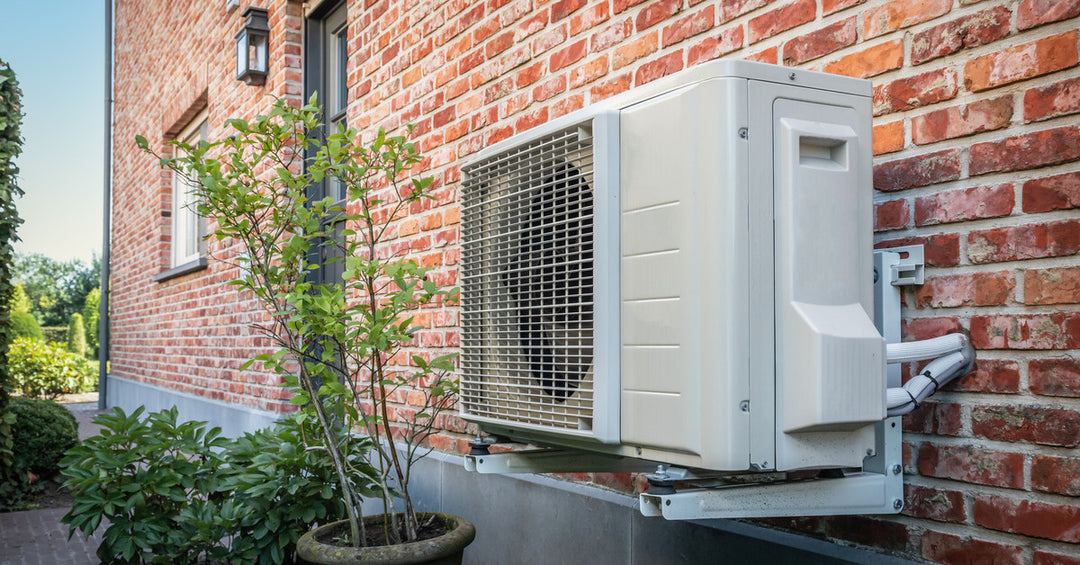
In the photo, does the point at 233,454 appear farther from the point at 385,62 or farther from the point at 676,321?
the point at 676,321

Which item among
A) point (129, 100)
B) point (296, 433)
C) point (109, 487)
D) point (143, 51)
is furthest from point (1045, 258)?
point (129, 100)

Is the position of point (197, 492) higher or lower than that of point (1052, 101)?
lower

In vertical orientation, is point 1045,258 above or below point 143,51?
below

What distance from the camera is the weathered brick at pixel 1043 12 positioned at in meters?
1.57

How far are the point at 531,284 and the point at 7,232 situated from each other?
4821 millimetres

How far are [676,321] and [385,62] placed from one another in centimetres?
292

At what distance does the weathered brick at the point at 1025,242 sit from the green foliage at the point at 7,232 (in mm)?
5570

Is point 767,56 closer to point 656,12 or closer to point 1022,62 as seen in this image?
point 656,12

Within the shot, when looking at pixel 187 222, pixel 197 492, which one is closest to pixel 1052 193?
pixel 197 492

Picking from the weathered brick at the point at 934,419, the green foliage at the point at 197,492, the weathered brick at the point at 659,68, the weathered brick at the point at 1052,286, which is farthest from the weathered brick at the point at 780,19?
the green foliage at the point at 197,492

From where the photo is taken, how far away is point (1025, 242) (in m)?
1.64

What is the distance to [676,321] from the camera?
1583 millimetres

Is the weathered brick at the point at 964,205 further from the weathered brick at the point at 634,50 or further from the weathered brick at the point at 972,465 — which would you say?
the weathered brick at the point at 634,50

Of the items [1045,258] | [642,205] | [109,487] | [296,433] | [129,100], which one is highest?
[129,100]
